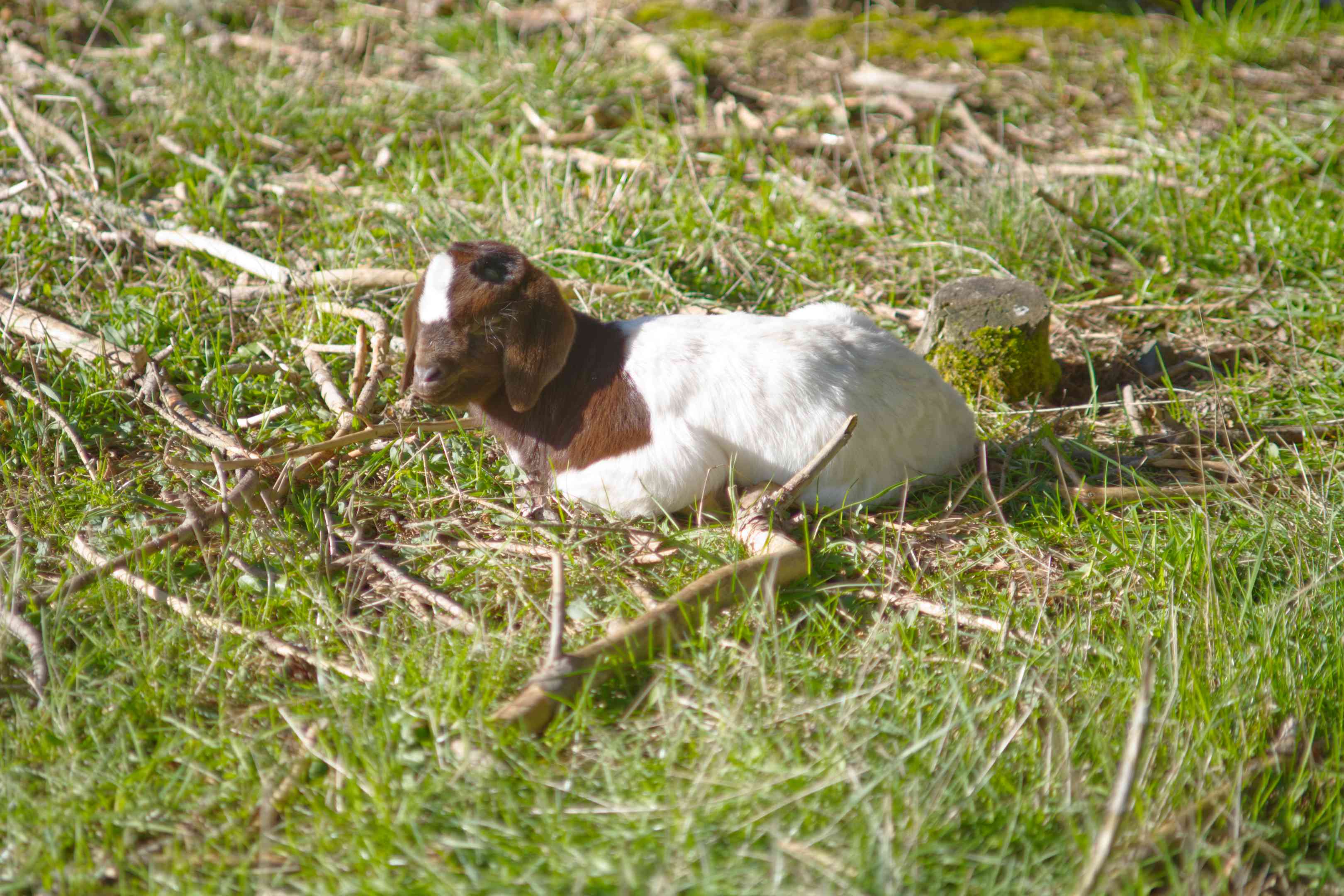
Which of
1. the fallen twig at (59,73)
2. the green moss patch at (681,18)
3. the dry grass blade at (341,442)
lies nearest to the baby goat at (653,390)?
the dry grass blade at (341,442)

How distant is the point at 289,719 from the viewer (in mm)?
2369

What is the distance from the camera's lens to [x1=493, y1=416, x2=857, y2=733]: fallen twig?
2.38m

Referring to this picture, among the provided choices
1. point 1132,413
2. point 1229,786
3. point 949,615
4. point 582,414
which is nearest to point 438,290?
point 582,414

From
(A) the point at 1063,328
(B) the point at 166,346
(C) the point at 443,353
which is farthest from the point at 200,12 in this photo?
(A) the point at 1063,328

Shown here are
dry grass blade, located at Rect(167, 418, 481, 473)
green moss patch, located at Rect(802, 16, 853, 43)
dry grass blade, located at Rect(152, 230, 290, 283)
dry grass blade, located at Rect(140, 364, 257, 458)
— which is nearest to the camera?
dry grass blade, located at Rect(167, 418, 481, 473)

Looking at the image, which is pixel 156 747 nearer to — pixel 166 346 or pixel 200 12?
pixel 166 346

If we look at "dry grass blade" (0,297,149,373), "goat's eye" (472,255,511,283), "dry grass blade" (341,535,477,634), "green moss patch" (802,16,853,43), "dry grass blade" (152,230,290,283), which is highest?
"green moss patch" (802,16,853,43)

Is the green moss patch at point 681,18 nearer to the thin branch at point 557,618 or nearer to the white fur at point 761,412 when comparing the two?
the white fur at point 761,412

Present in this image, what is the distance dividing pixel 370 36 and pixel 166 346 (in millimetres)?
3585

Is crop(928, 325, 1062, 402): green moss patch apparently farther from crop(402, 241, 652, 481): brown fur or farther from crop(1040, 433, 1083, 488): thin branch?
crop(402, 241, 652, 481): brown fur

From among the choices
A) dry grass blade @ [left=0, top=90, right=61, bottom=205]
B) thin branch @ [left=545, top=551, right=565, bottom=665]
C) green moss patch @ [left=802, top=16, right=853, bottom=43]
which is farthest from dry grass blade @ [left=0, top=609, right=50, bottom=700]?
green moss patch @ [left=802, top=16, right=853, bottom=43]

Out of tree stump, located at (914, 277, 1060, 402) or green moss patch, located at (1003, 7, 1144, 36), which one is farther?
green moss patch, located at (1003, 7, 1144, 36)

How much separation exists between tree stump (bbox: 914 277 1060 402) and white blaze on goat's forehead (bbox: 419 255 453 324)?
6.14 feet

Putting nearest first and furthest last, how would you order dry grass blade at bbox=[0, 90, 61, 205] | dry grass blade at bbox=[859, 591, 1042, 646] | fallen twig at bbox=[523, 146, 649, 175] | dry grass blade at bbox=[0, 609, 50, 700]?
dry grass blade at bbox=[0, 609, 50, 700]
dry grass blade at bbox=[859, 591, 1042, 646]
dry grass blade at bbox=[0, 90, 61, 205]
fallen twig at bbox=[523, 146, 649, 175]
